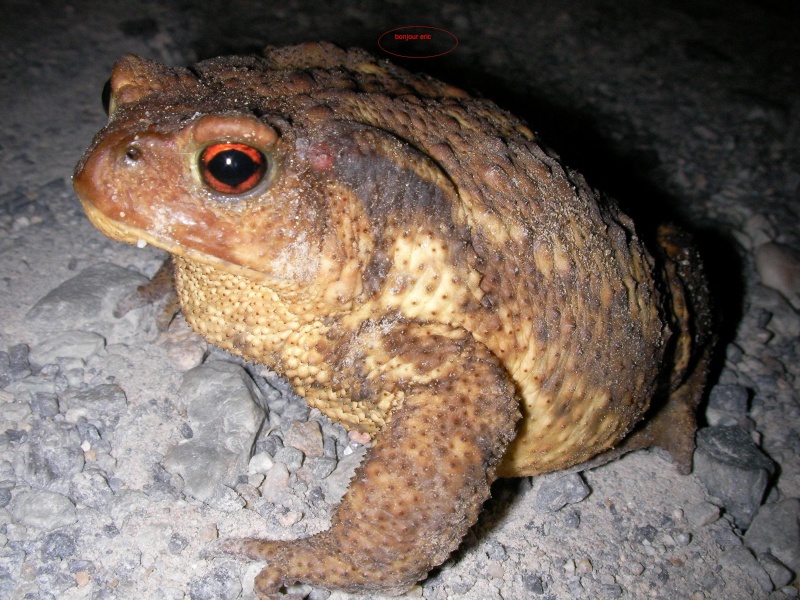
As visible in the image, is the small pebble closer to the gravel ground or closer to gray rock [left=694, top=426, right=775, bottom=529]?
the gravel ground

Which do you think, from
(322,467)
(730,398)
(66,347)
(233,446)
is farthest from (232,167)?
(730,398)

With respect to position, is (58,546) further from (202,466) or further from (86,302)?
(86,302)

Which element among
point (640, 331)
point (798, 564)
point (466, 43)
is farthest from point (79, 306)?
point (466, 43)

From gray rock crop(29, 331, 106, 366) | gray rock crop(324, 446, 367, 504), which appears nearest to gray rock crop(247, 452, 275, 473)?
gray rock crop(324, 446, 367, 504)

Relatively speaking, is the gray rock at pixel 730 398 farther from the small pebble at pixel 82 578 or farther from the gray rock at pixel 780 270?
the small pebble at pixel 82 578

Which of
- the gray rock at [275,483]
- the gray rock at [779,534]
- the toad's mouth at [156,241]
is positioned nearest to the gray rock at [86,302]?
the gray rock at [275,483]

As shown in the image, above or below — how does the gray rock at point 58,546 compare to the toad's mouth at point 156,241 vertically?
below
